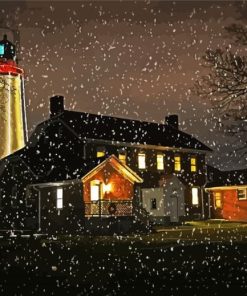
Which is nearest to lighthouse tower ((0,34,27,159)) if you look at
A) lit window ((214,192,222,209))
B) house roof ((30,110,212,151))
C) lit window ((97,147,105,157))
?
house roof ((30,110,212,151))

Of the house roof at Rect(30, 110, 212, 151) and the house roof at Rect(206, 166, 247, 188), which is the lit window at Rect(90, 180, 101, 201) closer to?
the house roof at Rect(30, 110, 212, 151)

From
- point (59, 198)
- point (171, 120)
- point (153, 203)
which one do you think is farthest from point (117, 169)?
point (171, 120)

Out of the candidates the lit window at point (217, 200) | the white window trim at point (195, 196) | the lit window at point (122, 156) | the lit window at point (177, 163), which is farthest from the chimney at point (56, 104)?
the lit window at point (217, 200)

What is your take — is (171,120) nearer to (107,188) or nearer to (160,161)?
(160,161)

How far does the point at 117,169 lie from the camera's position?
109 feet

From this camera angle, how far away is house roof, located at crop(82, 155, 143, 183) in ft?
103

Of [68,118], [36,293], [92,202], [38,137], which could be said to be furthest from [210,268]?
[38,137]

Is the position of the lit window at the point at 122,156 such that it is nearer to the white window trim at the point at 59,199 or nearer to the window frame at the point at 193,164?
the white window trim at the point at 59,199

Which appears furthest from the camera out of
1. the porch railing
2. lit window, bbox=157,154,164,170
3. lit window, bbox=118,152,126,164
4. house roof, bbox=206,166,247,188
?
house roof, bbox=206,166,247,188

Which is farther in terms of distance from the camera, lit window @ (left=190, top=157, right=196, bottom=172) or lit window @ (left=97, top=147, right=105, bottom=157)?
lit window @ (left=190, top=157, right=196, bottom=172)

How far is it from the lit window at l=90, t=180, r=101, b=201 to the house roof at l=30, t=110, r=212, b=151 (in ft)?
17.0

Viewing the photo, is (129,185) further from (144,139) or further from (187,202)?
(187,202)

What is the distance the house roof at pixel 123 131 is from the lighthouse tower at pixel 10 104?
178 inches

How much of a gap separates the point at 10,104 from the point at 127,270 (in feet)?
122
